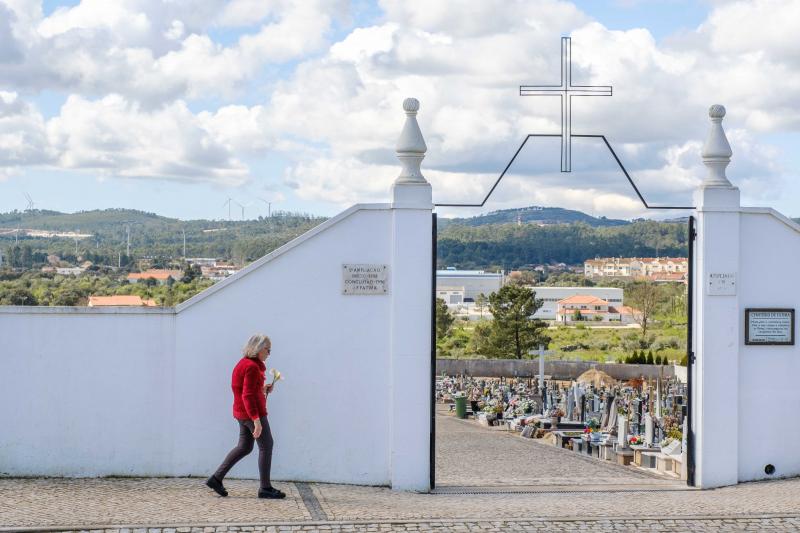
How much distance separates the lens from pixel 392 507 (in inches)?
358

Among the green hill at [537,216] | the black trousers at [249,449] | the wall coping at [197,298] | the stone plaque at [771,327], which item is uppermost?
the green hill at [537,216]

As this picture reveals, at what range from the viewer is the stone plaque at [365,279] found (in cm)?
1032

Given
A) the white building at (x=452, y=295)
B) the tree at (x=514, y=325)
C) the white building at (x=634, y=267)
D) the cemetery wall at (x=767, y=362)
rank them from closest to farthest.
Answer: the cemetery wall at (x=767, y=362)
the tree at (x=514, y=325)
the white building at (x=634, y=267)
the white building at (x=452, y=295)

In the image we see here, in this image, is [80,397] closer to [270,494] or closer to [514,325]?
[270,494]

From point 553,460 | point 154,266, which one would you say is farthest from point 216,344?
point 154,266

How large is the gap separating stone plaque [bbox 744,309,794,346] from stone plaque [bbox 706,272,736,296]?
37cm

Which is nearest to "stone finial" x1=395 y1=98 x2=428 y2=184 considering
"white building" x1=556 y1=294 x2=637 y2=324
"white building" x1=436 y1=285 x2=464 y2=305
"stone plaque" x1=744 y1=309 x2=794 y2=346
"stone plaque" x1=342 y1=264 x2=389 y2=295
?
"stone plaque" x1=342 y1=264 x2=389 y2=295

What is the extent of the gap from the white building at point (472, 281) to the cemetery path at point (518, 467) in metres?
53.3

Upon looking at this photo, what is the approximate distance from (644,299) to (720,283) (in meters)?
61.4

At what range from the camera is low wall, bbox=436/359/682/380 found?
4234 centimetres

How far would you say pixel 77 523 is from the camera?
26.3 ft

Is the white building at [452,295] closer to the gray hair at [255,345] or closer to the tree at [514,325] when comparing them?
the tree at [514,325]

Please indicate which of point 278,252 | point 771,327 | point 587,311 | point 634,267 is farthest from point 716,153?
point 634,267

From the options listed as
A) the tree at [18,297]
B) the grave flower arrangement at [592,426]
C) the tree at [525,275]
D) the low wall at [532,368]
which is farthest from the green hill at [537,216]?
the grave flower arrangement at [592,426]
